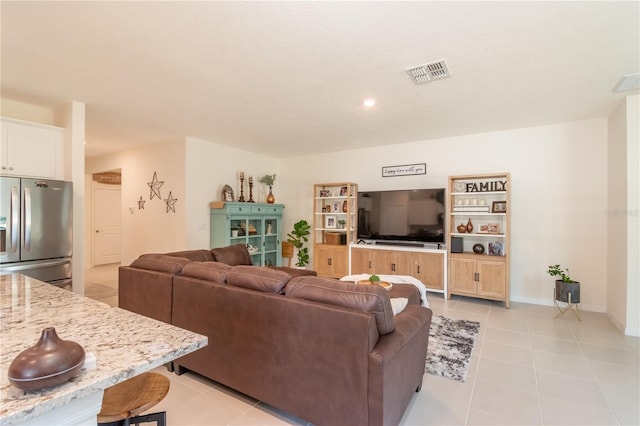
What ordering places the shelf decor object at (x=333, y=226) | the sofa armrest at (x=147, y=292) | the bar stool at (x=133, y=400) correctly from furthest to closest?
1. the shelf decor object at (x=333, y=226)
2. the sofa armrest at (x=147, y=292)
3. the bar stool at (x=133, y=400)

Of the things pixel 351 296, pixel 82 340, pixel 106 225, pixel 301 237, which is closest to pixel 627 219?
pixel 351 296

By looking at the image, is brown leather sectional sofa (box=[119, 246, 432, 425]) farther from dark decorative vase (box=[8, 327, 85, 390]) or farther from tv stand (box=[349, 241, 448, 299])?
tv stand (box=[349, 241, 448, 299])

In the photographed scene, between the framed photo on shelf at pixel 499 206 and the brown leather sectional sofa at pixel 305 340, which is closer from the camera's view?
the brown leather sectional sofa at pixel 305 340

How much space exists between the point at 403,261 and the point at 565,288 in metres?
2.14

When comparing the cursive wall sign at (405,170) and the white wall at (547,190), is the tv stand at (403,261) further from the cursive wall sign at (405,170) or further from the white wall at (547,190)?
the cursive wall sign at (405,170)

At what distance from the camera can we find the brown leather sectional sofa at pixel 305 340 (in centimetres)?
165

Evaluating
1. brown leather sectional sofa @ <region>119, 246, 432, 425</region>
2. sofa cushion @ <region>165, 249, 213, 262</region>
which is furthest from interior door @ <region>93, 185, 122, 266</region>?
brown leather sectional sofa @ <region>119, 246, 432, 425</region>

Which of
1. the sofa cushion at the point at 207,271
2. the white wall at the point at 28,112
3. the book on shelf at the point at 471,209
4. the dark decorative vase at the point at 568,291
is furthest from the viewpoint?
the book on shelf at the point at 471,209

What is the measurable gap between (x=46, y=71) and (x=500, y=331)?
5.43 meters

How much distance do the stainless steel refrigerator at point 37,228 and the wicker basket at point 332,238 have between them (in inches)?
158

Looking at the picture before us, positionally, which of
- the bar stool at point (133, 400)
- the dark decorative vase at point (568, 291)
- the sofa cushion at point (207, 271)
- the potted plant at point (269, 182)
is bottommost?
the dark decorative vase at point (568, 291)

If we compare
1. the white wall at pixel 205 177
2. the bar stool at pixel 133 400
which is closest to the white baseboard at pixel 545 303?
the bar stool at pixel 133 400

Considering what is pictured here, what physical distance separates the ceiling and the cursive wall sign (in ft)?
3.93

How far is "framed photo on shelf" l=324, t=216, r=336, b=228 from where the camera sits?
6344 millimetres
